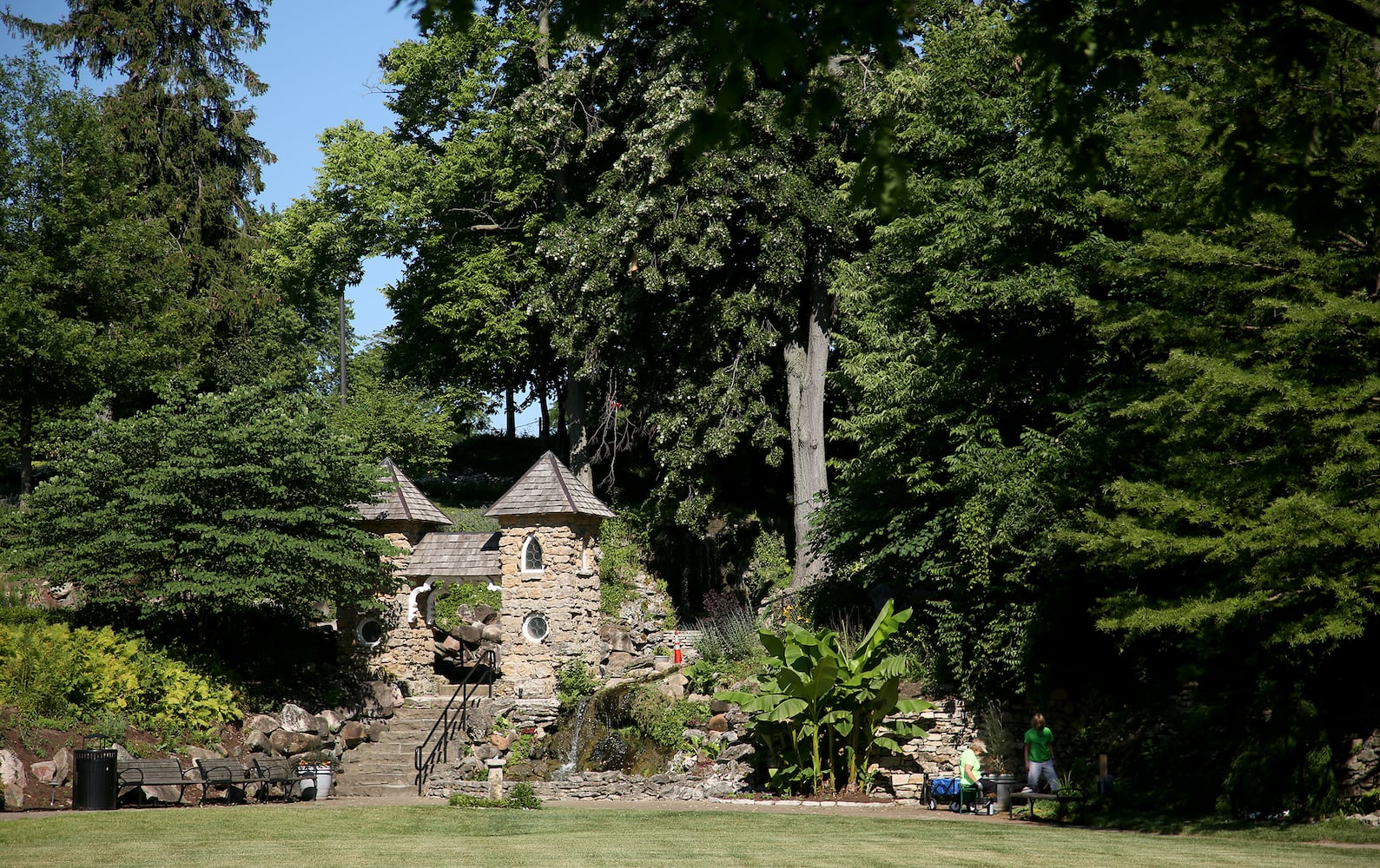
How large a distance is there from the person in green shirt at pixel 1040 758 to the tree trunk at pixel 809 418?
8.52 m

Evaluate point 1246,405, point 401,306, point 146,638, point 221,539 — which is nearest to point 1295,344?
point 1246,405

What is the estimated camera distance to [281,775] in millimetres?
17109

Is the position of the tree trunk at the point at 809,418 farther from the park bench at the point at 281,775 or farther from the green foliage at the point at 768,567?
the park bench at the point at 281,775

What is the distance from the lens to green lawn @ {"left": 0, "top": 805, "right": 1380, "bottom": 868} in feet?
32.7

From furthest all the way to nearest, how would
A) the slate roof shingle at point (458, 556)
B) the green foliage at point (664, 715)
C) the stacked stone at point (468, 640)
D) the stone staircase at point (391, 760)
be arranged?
the stacked stone at point (468, 640) < the slate roof shingle at point (458, 556) < the green foliage at point (664, 715) < the stone staircase at point (391, 760)

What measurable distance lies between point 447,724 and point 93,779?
656cm

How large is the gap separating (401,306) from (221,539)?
1623cm

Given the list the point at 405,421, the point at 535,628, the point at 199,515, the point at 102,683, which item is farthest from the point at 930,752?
the point at 405,421

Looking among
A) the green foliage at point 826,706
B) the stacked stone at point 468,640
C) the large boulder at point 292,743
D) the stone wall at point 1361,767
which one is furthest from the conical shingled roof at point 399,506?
the stone wall at point 1361,767

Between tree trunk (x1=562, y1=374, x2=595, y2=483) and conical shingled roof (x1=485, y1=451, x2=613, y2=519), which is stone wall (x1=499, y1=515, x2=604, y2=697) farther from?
tree trunk (x1=562, y1=374, x2=595, y2=483)

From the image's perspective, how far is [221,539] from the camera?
59.1 ft

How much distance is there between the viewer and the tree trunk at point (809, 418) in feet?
79.0

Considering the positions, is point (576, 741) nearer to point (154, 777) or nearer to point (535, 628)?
point (535, 628)

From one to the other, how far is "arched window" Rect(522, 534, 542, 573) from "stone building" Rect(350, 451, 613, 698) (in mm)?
17
